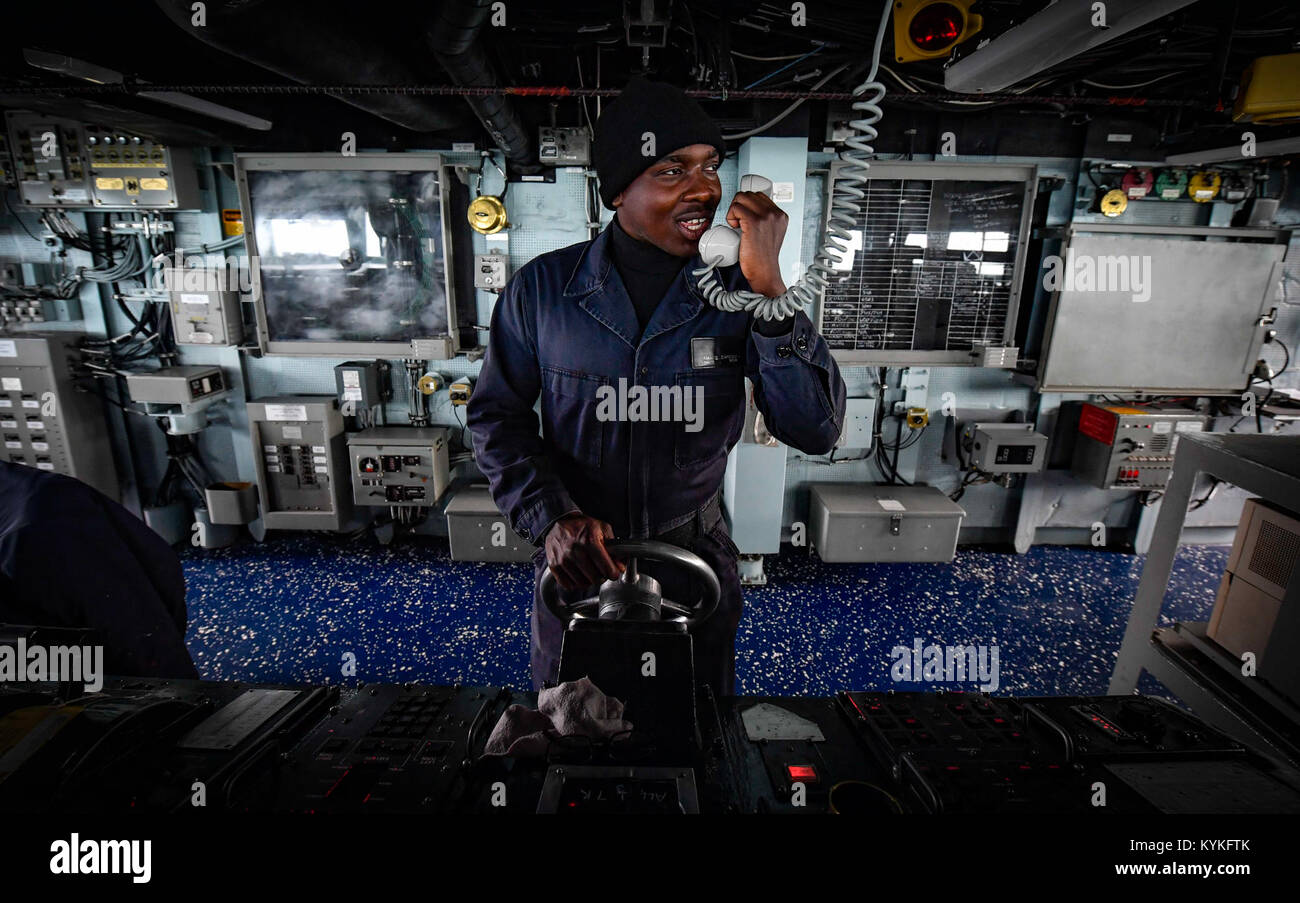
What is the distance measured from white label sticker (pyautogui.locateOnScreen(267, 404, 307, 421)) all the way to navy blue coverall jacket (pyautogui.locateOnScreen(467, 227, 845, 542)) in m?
3.05

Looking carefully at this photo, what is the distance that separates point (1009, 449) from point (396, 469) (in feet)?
14.0

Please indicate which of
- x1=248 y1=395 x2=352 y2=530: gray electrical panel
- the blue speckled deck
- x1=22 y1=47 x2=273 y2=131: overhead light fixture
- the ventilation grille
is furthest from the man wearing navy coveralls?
x1=248 y1=395 x2=352 y2=530: gray electrical panel

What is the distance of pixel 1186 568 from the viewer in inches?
171

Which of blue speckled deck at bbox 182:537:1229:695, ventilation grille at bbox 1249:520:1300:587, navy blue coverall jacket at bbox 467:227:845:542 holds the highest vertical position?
navy blue coverall jacket at bbox 467:227:845:542

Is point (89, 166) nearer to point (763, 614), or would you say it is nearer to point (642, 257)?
point (642, 257)

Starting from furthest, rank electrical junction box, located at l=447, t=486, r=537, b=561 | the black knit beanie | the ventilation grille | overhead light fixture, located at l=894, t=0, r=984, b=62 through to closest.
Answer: electrical junction box, located at l=447, t=486, r=537, b=561, overhead light fixture, located at l=894, t=0, r=984, b=62, the ventilation grille, the black knit beanie

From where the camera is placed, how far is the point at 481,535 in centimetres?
402

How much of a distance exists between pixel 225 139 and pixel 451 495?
2742 millimetres

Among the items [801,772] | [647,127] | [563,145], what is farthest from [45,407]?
[801,772]

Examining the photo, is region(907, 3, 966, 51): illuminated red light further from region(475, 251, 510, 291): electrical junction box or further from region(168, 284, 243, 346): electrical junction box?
region(168, 284, 243, 346): electrical junction box

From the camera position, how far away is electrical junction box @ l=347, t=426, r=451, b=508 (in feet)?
13.5

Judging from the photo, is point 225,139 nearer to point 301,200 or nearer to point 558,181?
point 301,200

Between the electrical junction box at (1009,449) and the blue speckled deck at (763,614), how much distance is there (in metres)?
0.76

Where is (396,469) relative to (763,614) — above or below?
above
